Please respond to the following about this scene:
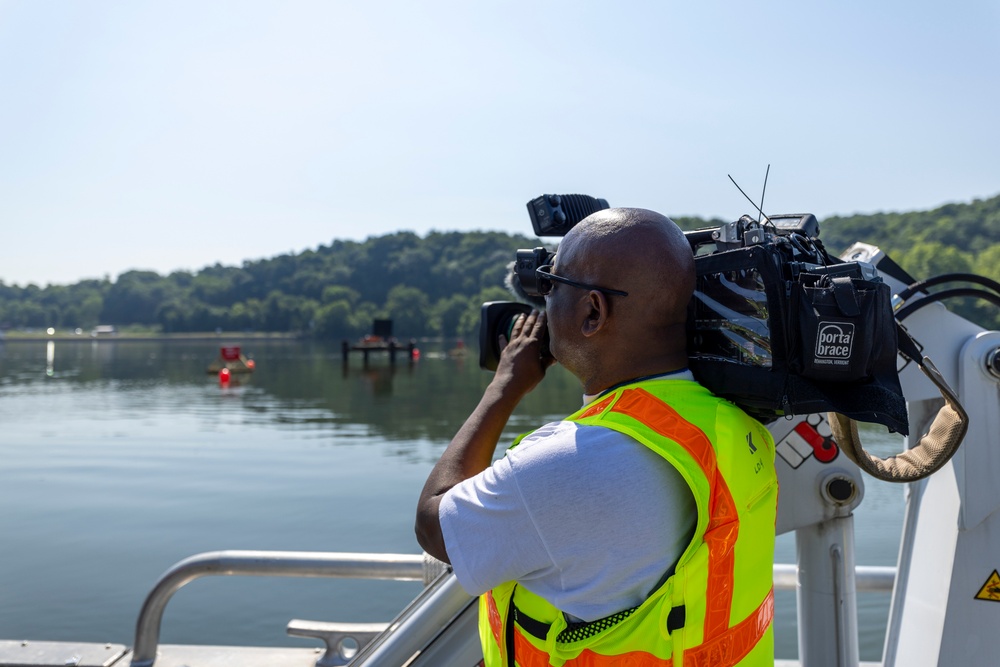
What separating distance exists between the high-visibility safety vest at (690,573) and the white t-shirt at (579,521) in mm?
31

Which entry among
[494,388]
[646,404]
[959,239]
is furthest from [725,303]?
[959,239]

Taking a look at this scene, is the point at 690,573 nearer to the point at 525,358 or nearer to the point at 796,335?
the point at 796,335

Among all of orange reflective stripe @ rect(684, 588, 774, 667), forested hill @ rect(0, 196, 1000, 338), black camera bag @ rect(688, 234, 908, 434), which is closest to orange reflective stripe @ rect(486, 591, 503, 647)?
orange reflective stripe @ rect(684, 588, 774, 667)

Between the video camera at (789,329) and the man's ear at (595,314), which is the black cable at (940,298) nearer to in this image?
the video camera at (789,329)

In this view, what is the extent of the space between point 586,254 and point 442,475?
498 mm

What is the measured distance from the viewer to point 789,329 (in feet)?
4.91

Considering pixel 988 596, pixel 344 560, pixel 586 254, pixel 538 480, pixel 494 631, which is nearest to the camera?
pixel 538 480

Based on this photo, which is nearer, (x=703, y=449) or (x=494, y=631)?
(x=703, y=449)

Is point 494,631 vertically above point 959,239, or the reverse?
point 959,239

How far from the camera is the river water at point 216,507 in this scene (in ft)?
28.0

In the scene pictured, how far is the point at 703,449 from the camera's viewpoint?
1.48m

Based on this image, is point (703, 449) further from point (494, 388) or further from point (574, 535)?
point (494, 388)

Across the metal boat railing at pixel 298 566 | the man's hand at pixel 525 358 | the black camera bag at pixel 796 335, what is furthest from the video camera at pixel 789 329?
the metal boat railing at pixel 298 566

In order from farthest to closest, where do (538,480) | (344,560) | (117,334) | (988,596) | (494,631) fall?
(117,334) < (344,560) < (988,596) < (494,631) < (538,480)
